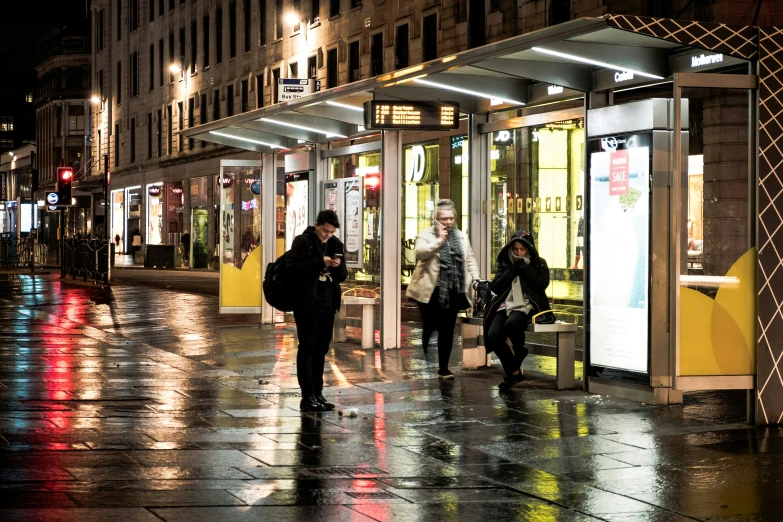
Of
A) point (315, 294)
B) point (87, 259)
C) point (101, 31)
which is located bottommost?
point (87, 259)

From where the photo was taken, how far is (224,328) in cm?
1958

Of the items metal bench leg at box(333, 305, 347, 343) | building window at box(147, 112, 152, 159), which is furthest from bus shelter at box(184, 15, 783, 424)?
building window at box(147, 112, 152, 159)

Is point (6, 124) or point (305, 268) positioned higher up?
point (6, 124)

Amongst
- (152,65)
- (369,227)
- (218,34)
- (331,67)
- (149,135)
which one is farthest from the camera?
(152,65)

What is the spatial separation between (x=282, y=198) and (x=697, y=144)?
398 inches

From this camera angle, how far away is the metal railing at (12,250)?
1967 inches

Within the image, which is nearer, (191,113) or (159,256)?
(159,256)

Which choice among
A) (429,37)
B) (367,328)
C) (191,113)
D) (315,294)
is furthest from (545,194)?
(191,113)

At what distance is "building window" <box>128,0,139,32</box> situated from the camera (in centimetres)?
7369

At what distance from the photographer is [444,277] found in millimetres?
12953

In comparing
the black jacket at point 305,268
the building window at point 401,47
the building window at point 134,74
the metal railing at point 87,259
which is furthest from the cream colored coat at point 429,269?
the building window at point 134,74

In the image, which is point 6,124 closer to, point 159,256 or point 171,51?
point 171,51

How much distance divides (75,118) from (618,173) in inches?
3831

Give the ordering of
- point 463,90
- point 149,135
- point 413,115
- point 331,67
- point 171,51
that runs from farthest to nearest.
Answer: point 149,135 < point 171,51 < point 331,67 < point 413,115 < point 463,90
